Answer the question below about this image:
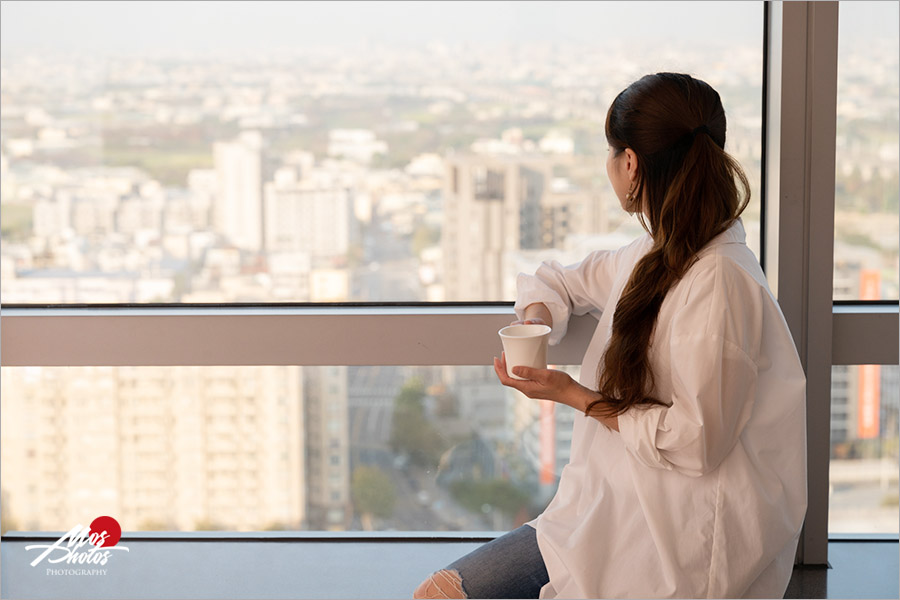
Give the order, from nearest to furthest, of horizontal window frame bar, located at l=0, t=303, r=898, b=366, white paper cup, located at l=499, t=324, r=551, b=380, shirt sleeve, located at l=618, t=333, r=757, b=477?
shirt sleeve, located at l=618, t=333, r=757, b=477
white paper cup, located at l=499, t=324, r=551, b=380
horizontal window frame bar, located at l=0, t=303, r=898, b=366

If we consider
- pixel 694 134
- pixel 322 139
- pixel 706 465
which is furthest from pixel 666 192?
pixel 322 139

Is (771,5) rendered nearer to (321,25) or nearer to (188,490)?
(321,25)

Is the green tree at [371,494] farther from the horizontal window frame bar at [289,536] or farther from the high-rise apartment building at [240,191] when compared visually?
the high-rise apartment building at [240,191]

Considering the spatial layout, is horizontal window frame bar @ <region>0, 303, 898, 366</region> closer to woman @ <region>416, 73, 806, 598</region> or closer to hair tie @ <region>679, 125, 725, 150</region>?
woman @ <region>416, 73, 806, 598</region>

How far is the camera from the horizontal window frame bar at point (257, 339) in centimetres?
201

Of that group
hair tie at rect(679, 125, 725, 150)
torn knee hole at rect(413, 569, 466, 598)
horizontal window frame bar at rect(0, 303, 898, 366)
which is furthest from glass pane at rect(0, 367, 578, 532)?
hair tie at rect(679, 125, 725, 150)

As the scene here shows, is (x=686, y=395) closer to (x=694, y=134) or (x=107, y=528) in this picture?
(x=694, y=134)

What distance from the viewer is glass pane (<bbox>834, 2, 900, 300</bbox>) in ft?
6.70

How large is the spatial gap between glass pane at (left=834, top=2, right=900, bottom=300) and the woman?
33.3 inches

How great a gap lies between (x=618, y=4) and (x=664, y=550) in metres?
1.35

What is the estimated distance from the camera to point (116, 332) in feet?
6.66

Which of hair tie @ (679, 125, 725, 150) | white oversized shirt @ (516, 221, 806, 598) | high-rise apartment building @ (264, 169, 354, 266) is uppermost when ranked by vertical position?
hair tie @ (679, 125, 725, 150)

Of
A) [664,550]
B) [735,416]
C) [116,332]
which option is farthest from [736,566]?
[116,332]

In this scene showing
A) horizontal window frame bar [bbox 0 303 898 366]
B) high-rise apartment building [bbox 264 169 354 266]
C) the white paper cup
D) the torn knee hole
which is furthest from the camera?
high-rise apartment building [bbox 264 169 354 266]
